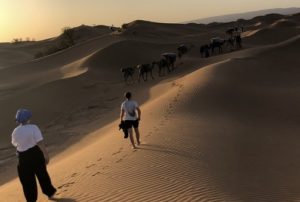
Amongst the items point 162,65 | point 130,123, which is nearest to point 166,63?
point 162,65

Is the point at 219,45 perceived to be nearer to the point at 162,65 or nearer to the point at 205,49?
the point at 205,49

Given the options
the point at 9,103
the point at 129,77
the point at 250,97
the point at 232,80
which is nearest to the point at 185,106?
the point at 250,97

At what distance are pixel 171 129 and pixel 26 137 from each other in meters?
6.09

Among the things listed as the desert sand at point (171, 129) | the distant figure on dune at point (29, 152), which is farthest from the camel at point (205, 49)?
the distant figure on dune at point (29, 152)

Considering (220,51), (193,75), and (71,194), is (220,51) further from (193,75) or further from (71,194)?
(71,194)

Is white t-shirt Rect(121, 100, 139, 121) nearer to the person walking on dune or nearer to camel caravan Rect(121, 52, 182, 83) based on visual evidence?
the person walking on dune

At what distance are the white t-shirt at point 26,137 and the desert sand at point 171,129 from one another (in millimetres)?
1268

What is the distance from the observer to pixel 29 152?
933 cm

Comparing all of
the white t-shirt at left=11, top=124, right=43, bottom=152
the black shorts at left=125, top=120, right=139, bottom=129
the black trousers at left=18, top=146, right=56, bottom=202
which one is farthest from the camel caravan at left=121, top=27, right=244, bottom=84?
the white t-shirt at left=11, top=124, right=43, bottom=152

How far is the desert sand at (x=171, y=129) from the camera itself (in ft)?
32.7

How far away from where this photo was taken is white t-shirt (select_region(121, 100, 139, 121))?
12.7 meters

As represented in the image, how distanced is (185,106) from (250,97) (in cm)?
374

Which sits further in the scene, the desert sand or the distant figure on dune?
the desert sand

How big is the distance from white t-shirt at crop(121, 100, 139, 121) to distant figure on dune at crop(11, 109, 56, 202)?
342 cm
